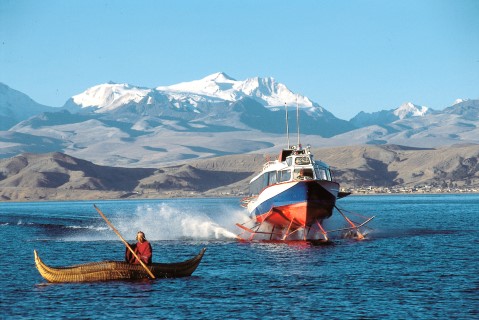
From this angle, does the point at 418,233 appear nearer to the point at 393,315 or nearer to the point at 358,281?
the point at 358,281

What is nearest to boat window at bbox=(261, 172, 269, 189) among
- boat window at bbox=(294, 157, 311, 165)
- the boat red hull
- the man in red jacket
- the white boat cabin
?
the white boat cabin

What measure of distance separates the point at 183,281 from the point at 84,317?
12947 millimetres

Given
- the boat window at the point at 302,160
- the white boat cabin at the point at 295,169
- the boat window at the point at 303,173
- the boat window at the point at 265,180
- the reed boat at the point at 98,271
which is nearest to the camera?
the reed boat at the point at 98,271

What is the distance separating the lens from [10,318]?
4616cm

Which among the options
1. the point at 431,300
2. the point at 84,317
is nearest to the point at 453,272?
the point at 431,300

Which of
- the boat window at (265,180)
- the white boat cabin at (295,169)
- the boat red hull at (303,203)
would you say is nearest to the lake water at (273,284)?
the boat red hull at (303,203)

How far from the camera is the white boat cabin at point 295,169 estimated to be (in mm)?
85188

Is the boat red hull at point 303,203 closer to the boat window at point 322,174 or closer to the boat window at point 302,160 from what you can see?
the boat window at point 322,174

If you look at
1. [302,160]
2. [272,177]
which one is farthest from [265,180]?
[302,160]

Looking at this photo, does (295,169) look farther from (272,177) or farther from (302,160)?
(272,177)

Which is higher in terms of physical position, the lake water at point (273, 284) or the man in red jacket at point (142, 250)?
the man in red jacket at point (142, 250)

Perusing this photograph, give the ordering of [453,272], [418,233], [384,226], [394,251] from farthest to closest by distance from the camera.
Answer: [384,226], [418,233], [394,251], [453,272]

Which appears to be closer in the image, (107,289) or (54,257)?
(107,289)

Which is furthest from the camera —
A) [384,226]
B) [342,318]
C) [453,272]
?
[384,226]
